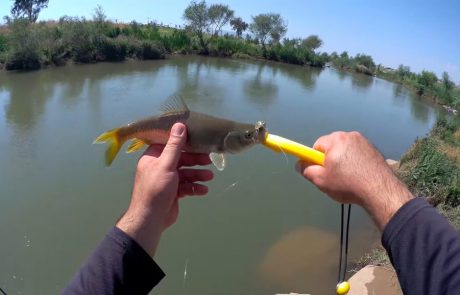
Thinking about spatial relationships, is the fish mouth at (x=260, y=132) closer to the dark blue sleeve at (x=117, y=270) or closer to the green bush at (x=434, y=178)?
the dark blue sleeve at (x=117, y=270)

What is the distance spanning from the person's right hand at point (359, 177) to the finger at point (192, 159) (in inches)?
22.3

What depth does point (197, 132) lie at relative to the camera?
176cm

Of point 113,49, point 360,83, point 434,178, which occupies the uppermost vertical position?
point 113,49

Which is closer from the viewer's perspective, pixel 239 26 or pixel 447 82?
pixel 447 82

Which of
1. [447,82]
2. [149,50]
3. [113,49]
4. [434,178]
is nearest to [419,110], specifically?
[447,82]

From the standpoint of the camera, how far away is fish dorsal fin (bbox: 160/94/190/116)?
1833mm

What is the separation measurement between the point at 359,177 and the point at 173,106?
90 centimetres

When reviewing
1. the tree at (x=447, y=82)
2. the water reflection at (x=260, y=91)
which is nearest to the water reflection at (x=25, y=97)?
the water reflection at (x=260, y=91)

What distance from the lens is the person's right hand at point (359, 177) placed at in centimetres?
136

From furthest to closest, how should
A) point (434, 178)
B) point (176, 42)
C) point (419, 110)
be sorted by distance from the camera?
point (176, 42), point (419, 110), point (434, 178)

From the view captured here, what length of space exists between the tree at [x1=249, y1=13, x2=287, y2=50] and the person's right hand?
58.1 m

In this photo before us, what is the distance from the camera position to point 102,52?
30.3 meters

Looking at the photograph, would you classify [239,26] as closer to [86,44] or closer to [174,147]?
[86,44]

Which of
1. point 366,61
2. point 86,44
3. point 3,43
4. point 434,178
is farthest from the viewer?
point 366,61
